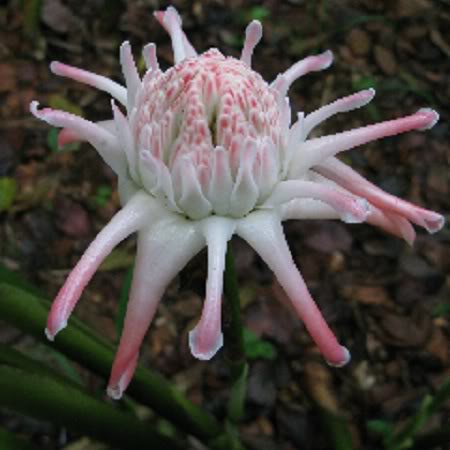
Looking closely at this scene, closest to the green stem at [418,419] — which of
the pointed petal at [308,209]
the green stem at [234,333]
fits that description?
the green stem at [234,333]

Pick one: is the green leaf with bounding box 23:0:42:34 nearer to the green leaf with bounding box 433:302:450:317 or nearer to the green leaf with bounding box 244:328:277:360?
the green leaf with bounding box 244:328:277:360

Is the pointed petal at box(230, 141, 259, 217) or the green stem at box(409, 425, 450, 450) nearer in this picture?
the pointed petal at box(230, 141, 259, 217)

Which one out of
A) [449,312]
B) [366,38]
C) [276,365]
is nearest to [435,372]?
[449,312]

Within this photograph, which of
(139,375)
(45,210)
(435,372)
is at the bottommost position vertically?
(435,372)

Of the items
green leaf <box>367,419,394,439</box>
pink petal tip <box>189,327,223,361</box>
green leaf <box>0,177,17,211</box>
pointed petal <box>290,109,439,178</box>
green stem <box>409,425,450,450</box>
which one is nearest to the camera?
pink petal tip <box>189,327,223,361</box>

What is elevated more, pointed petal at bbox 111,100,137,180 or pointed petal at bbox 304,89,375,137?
pointed petal at bbox 111,100,137,180

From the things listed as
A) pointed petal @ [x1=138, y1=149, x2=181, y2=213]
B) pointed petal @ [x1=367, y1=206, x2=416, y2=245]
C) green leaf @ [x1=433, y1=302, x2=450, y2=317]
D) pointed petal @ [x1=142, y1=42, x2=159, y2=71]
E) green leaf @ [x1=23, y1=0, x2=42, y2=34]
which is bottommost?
green leaf @ [x1=433, y1=302, x2=450, y2=317]

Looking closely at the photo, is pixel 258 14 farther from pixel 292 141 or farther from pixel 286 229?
pixel 292 141

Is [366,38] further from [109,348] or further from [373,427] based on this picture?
[109,348]

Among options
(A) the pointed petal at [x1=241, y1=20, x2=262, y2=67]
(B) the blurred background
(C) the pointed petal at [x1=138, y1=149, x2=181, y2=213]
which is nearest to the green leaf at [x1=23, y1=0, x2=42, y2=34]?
(B) the blurred background
